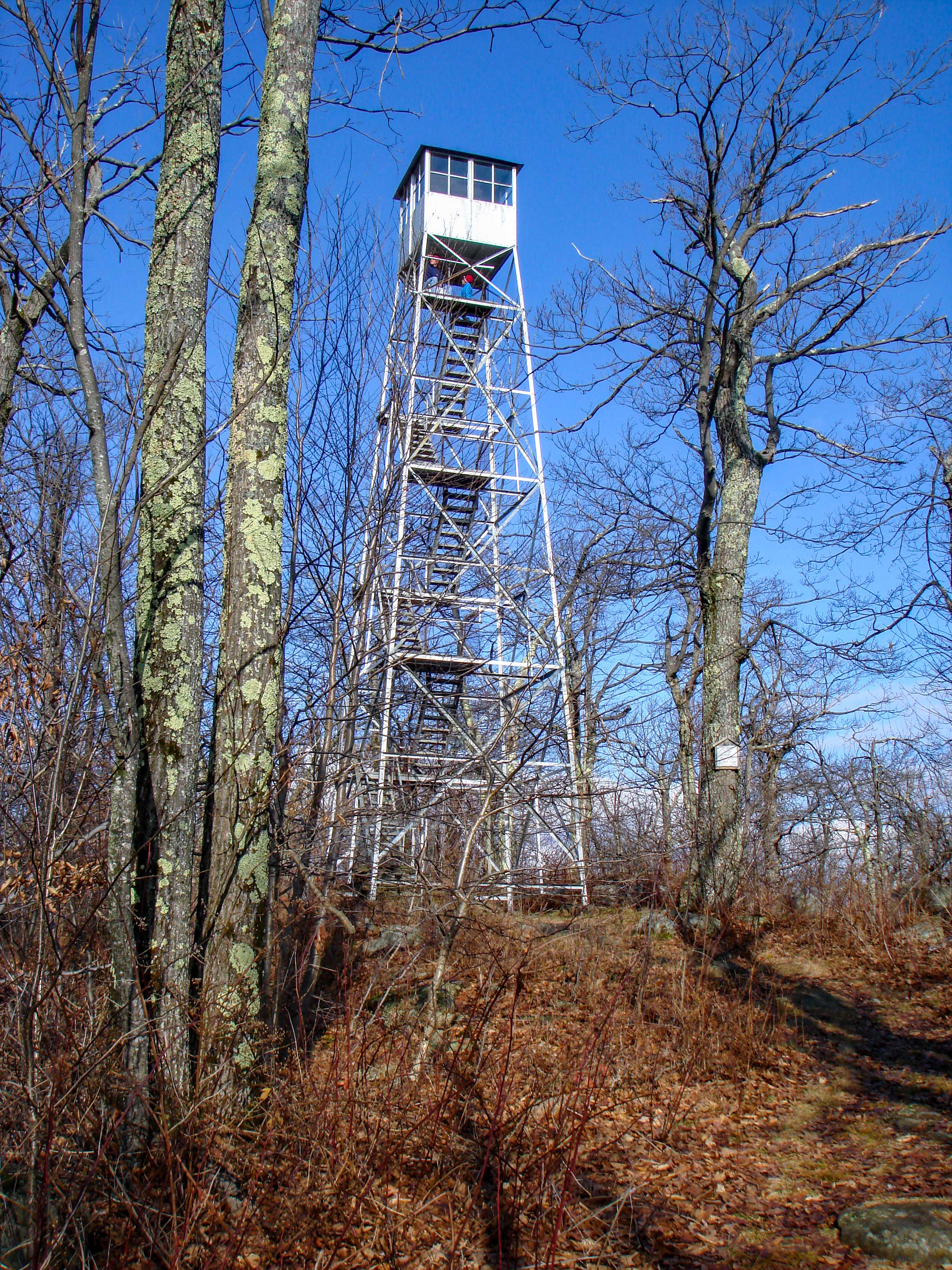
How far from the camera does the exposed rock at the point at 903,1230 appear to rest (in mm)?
3152

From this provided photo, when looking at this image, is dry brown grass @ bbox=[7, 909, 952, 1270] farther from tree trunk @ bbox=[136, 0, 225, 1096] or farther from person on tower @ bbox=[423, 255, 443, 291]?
person on tower @ bbox=[423, 255, 443, 291]

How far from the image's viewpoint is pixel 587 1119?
2980mm

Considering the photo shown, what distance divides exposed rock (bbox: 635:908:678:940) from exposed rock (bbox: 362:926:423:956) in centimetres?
237

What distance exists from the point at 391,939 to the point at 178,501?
4190mm

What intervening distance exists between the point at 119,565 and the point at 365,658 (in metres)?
3.27

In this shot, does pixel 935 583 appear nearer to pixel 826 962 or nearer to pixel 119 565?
pixel 826 962

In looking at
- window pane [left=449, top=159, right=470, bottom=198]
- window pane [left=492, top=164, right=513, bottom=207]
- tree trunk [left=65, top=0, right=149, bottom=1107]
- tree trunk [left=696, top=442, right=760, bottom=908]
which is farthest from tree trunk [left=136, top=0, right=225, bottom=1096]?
window pane [left=492, top=164, right=513, bottom=207]

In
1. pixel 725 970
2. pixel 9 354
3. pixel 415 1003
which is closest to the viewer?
pixel 415 1003

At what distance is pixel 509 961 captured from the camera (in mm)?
6137

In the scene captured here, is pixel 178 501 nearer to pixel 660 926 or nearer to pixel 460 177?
pixel 660 926

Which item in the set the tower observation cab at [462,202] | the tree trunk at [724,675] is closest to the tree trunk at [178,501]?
the tree trunk at [724,675]

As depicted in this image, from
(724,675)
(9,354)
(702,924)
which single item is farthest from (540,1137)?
(724,675)

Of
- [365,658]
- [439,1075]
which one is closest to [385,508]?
[365,658]

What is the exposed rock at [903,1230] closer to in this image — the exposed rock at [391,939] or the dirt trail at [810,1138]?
the dirt trail at [810,1138]
